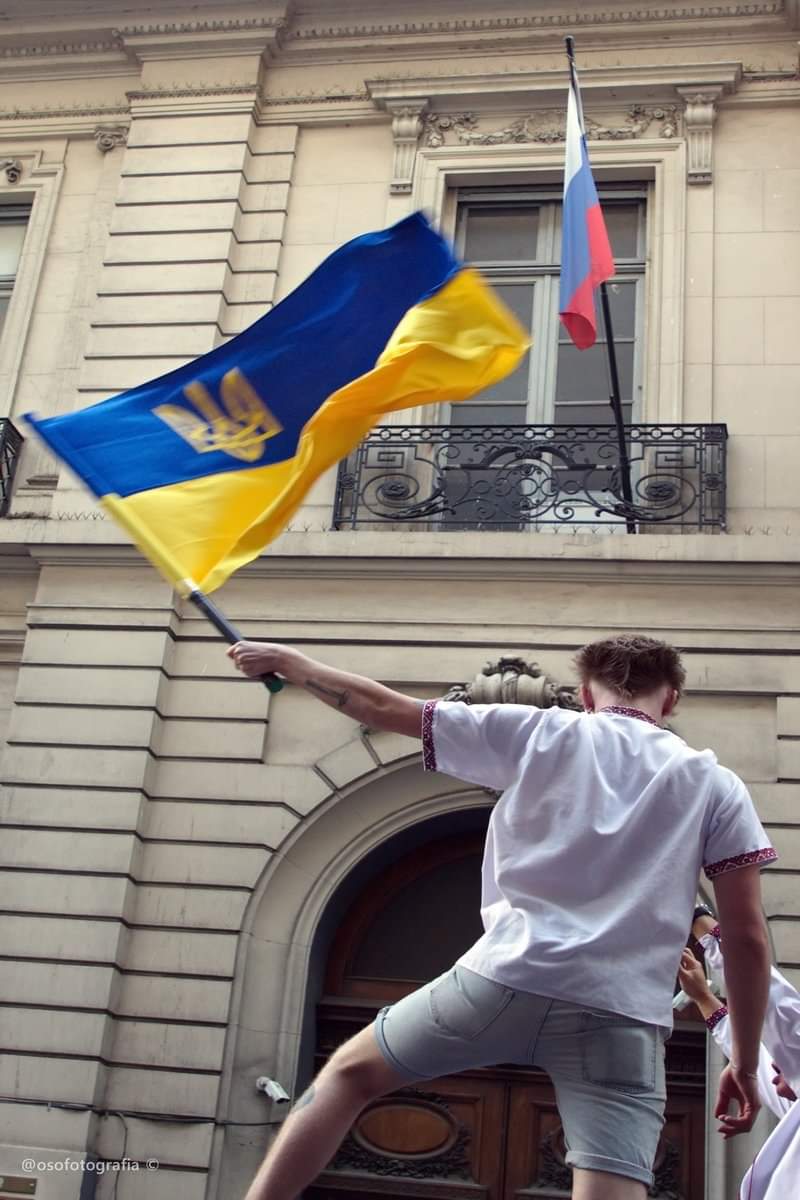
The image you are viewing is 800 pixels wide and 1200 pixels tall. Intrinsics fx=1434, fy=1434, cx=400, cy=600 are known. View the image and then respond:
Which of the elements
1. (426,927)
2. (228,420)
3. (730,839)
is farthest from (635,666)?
(426,927)

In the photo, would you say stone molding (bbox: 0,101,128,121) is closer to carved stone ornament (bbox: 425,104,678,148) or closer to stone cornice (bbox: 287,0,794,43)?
stone cornice (bbox: 287,0,794,43)

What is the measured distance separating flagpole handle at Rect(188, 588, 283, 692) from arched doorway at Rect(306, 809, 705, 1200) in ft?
16.8

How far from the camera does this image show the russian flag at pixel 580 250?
8281 millimetres

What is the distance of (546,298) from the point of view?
1070 cm

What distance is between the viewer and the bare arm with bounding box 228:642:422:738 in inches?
123

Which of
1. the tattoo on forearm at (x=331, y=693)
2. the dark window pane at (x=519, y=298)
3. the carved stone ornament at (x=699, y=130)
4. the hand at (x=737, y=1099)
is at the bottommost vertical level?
the hand at (x=737, y=1099)

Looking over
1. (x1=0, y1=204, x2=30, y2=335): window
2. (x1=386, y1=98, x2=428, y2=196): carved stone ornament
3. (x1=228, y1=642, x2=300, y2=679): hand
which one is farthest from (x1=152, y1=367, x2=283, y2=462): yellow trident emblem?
(x1=0, y1=204, x2=30, y2=335): window

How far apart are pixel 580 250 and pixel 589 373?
1910 millimetres

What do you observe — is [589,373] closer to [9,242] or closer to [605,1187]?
[9,242]

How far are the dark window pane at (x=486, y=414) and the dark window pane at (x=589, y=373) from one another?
31 cm

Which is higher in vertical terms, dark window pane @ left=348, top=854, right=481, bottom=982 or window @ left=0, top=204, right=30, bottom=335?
window @ left=0, top=204, right=30, bottom=335

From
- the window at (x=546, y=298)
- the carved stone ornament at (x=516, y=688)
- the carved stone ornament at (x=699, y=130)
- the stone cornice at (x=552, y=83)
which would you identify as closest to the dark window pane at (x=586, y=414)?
the window at (x=546, y=298)

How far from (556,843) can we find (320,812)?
19.1ft

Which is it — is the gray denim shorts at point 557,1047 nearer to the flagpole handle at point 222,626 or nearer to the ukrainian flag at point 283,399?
the flagpole handle at point 222,626
